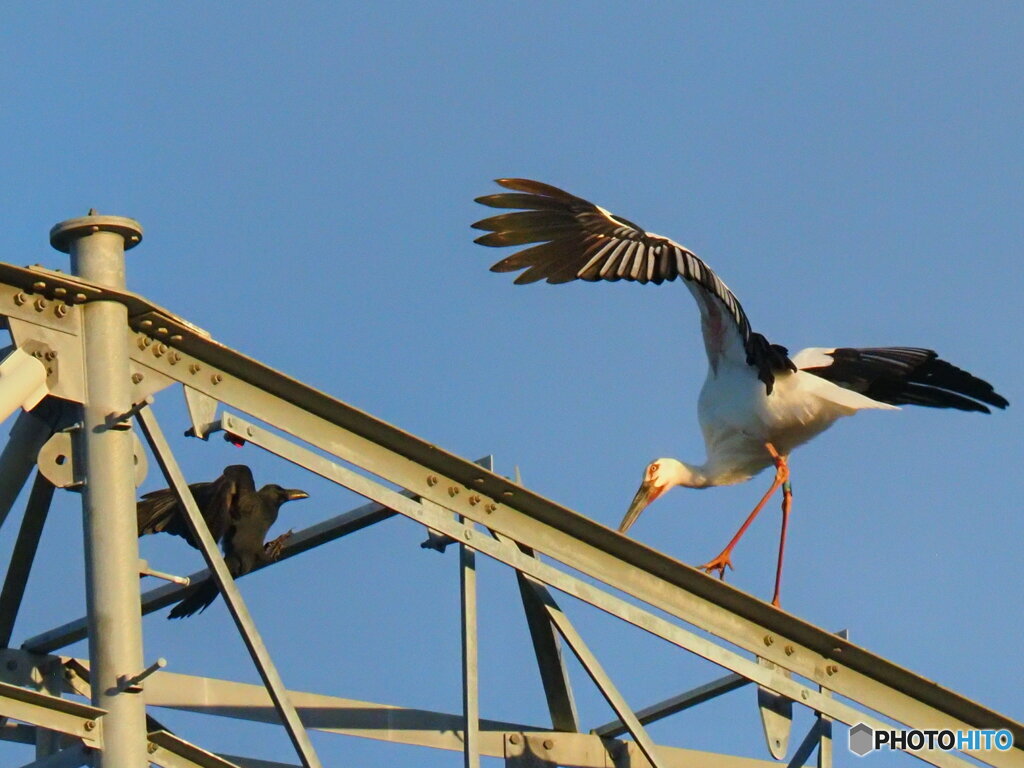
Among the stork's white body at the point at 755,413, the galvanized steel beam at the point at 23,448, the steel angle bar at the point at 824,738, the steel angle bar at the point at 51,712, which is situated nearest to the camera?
the steel angle bar at the point at 51,712

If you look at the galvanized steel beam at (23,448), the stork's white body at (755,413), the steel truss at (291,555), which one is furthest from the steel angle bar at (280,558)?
the stork's white body at (755,413)

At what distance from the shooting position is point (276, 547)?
7.89 metres

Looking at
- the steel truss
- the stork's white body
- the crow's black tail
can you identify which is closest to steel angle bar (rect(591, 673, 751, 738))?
the steel truss

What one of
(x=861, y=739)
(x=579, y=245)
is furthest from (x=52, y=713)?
(x=579, y=245)

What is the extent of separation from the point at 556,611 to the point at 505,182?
307 centimetres

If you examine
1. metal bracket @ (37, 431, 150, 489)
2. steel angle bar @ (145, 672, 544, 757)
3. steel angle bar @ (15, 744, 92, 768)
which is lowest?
steel angle bar @ (15, 744, 92, 768)

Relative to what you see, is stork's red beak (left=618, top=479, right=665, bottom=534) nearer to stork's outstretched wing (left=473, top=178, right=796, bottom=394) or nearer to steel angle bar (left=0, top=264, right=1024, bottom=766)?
stork's outstretched wing (left=473, top=178, right=796, bottom=394)

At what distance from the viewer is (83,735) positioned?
230 inches

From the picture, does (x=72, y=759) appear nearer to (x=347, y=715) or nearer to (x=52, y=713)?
(x=52, y=713)

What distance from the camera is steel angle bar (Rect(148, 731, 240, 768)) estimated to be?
6.02 metres

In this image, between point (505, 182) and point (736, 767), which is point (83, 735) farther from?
point (505, 182)

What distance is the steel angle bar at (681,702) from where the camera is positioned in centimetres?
804

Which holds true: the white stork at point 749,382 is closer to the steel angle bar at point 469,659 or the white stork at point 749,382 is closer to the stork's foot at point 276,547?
the stork's foot at point 276,547

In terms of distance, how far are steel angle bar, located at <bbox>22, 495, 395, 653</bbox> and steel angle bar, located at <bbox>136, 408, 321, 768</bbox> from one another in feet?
2.98
